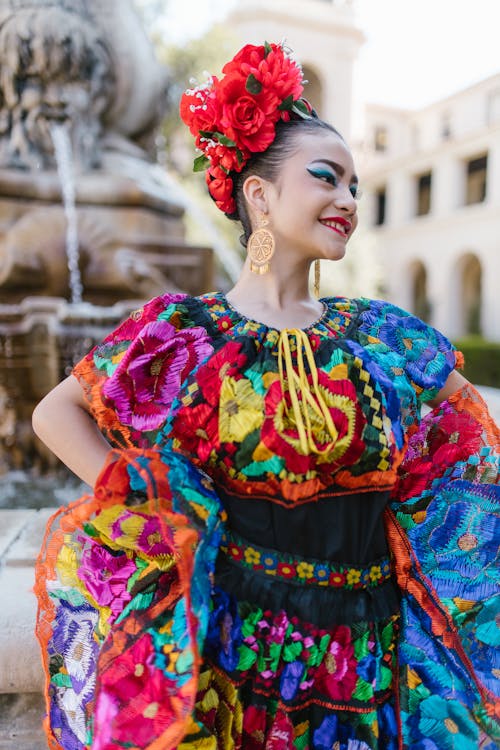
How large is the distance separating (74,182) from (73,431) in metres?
4.06

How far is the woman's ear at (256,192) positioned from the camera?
4.81 ft

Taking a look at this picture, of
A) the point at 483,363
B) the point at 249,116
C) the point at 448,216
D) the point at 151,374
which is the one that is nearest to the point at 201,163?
the point at 249,116

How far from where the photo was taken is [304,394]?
1.26 meters

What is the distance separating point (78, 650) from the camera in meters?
1.43

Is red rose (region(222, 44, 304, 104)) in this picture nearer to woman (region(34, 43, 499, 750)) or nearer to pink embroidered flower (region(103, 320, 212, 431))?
woman (region(34, 43, 499, 750))

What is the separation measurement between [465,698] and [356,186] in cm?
116

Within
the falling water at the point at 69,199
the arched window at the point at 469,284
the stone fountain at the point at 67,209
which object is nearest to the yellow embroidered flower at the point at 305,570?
the stone fountain at the point at 67,209

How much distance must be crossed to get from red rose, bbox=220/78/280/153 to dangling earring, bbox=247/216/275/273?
0.59 ft

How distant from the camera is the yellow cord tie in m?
1.22

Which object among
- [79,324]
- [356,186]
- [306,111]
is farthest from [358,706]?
[79,324]

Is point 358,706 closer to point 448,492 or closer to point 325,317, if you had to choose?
point 448,492

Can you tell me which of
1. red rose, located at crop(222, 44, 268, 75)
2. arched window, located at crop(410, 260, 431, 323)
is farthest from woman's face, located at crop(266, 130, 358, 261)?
arched window, located at crop(410, 260, 431, 323)

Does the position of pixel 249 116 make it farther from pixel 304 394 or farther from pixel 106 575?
pixel 106 575

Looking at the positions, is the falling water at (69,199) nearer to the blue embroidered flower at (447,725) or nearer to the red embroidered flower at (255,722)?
the red embroidered flower at (255,722)
